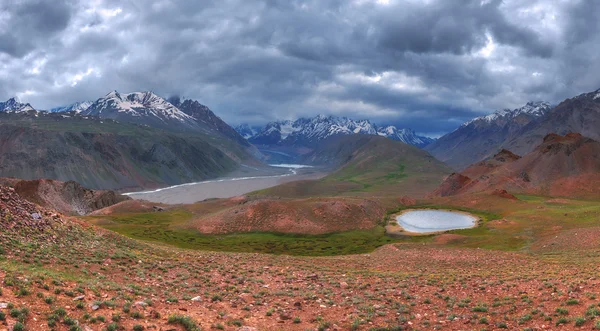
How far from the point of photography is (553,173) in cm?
16325

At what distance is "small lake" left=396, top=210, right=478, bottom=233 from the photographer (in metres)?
97.7

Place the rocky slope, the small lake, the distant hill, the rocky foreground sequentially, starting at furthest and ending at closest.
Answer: the distant hill < the rocky slope < the small lake < the rocky foreground

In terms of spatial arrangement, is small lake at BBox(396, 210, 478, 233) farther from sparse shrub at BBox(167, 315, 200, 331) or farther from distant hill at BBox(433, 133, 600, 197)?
sparse shrub at BBox(167, 315, 200, 331)

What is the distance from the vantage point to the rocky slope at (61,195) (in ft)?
453

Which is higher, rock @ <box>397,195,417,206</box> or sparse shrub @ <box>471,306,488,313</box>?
rock @ <box>397,195,417,206</box>

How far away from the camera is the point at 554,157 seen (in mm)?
170125

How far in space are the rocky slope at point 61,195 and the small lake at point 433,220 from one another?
4427 inches

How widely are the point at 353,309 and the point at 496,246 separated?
2062 inches

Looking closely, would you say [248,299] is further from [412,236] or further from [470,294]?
[412,236]

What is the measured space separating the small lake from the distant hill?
49.0m

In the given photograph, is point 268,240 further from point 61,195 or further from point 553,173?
point 553,173

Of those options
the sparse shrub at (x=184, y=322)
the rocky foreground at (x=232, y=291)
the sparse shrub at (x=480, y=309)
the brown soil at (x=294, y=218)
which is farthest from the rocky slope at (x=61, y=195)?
the sparse shrub at (x=480, y=309)

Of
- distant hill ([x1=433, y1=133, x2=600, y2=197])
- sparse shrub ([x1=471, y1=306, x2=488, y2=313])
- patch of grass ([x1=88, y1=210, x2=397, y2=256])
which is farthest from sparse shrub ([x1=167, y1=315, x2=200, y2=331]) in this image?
distant hill ([x1=433, y1=133, x2=600, y2=197])

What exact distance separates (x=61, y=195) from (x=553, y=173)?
619ft
